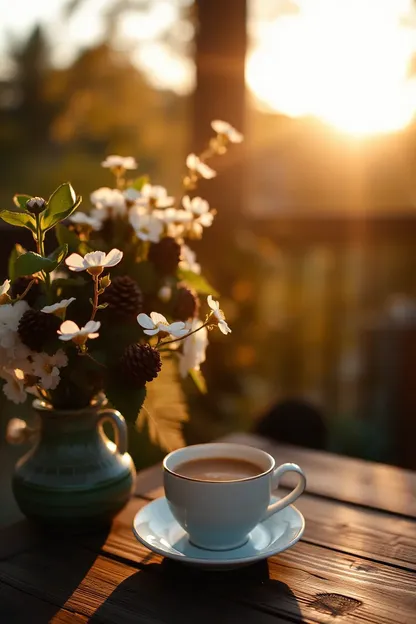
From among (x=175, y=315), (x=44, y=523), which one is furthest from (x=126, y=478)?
(x=175, y=315)

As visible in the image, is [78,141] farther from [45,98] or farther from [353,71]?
[353,71]

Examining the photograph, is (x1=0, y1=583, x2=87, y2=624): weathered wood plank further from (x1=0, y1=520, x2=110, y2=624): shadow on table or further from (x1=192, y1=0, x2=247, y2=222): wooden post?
(x1=192, y1=0, x2=247, y2=222): wooden post

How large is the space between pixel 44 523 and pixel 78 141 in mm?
4561

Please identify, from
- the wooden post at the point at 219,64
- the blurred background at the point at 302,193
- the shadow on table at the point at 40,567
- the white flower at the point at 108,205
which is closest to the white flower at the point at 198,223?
the white flower at the point at 108,205

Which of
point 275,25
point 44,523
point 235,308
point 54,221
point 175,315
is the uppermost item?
point 275,25

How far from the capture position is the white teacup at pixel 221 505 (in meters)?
0.76

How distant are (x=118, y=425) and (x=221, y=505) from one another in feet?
0.76

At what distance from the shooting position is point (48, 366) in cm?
77

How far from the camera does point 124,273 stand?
2.91 feet

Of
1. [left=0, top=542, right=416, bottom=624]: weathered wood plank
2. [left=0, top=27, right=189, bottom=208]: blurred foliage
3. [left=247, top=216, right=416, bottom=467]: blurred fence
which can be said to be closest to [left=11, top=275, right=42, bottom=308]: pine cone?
[left=0, top=542, right=416, bottom=624]: weathered wood plank

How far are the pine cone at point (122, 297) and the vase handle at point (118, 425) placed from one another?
19 cm

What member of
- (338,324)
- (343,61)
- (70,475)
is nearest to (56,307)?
(70,475)

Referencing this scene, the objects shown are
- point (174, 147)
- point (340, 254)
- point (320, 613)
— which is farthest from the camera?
point (174, 147)

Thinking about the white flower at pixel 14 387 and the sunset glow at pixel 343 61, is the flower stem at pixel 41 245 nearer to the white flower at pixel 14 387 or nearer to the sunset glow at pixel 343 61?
the white flower at pixel 14 387
